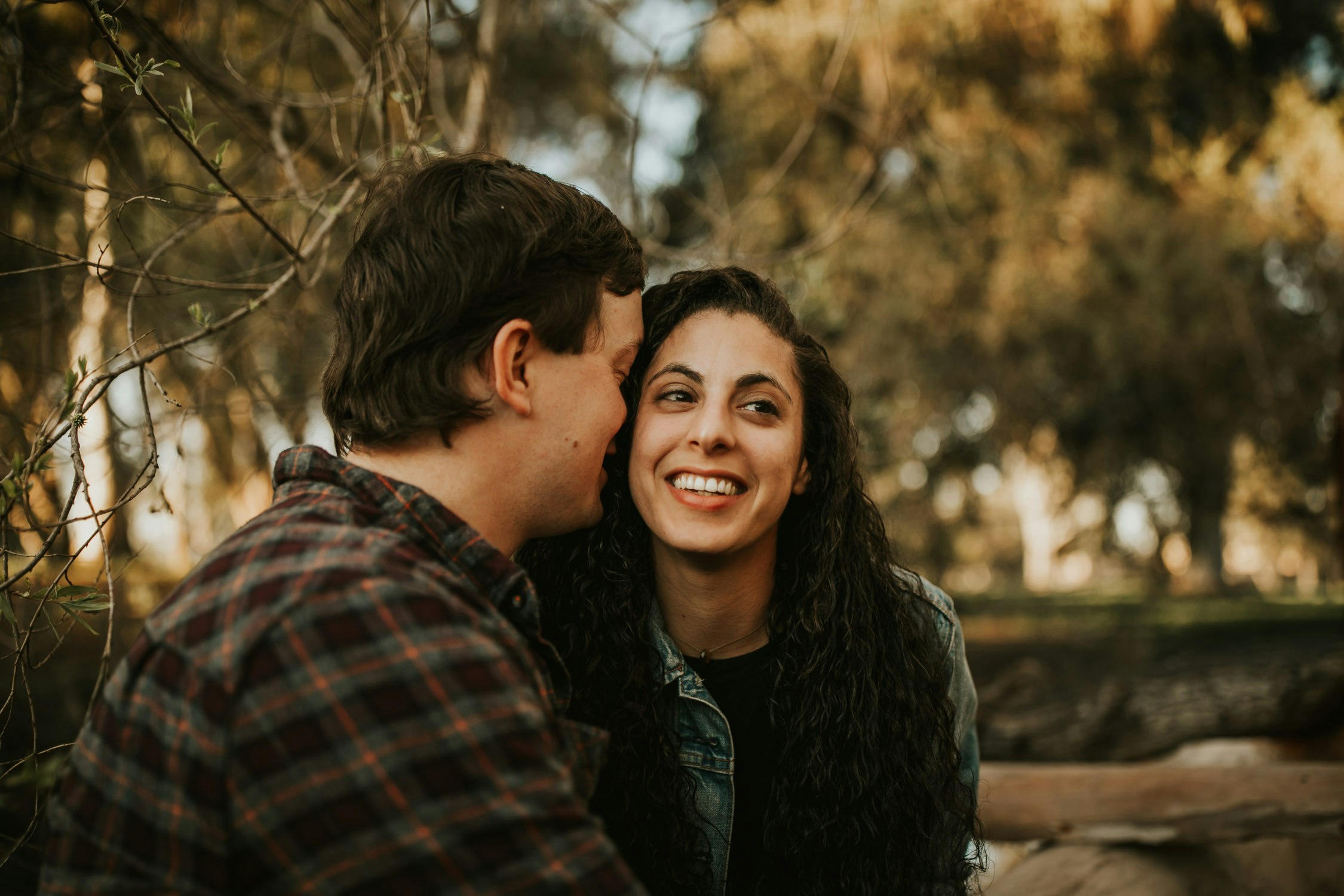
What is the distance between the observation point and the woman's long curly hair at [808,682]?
7.19 feet

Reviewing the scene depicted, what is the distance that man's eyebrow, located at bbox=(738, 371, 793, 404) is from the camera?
7.46 ft

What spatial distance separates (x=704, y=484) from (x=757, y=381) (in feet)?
0.95

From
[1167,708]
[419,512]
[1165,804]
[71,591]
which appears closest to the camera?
[419,512]

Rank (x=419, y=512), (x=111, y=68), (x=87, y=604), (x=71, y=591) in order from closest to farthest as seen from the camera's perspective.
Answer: (x=419, y=512)
(x=111, y=68)
(x=87, y=604)
(x=71, y=591)

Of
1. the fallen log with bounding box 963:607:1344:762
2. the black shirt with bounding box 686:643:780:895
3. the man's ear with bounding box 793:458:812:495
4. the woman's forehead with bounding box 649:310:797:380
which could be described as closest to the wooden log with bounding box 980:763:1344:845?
the fallen log with bounding box 963:607:1344:762

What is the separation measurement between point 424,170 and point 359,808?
44.1 inches

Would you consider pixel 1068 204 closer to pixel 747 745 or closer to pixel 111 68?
pixel 747 745

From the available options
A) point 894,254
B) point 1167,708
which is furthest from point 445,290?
point 894,254

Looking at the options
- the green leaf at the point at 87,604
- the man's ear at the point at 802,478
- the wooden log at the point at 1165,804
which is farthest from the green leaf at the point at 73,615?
the wooden log at the point at 1165,804

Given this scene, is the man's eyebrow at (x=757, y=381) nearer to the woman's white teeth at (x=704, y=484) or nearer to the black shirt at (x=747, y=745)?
the woman's white teeth at (x=704, y=484)

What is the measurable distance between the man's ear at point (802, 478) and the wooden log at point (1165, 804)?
1.69 metres

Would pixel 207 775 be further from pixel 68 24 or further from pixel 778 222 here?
pixel 778 222

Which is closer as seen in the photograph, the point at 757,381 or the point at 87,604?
the point at 87,604

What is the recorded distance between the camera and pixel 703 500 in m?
2.18
